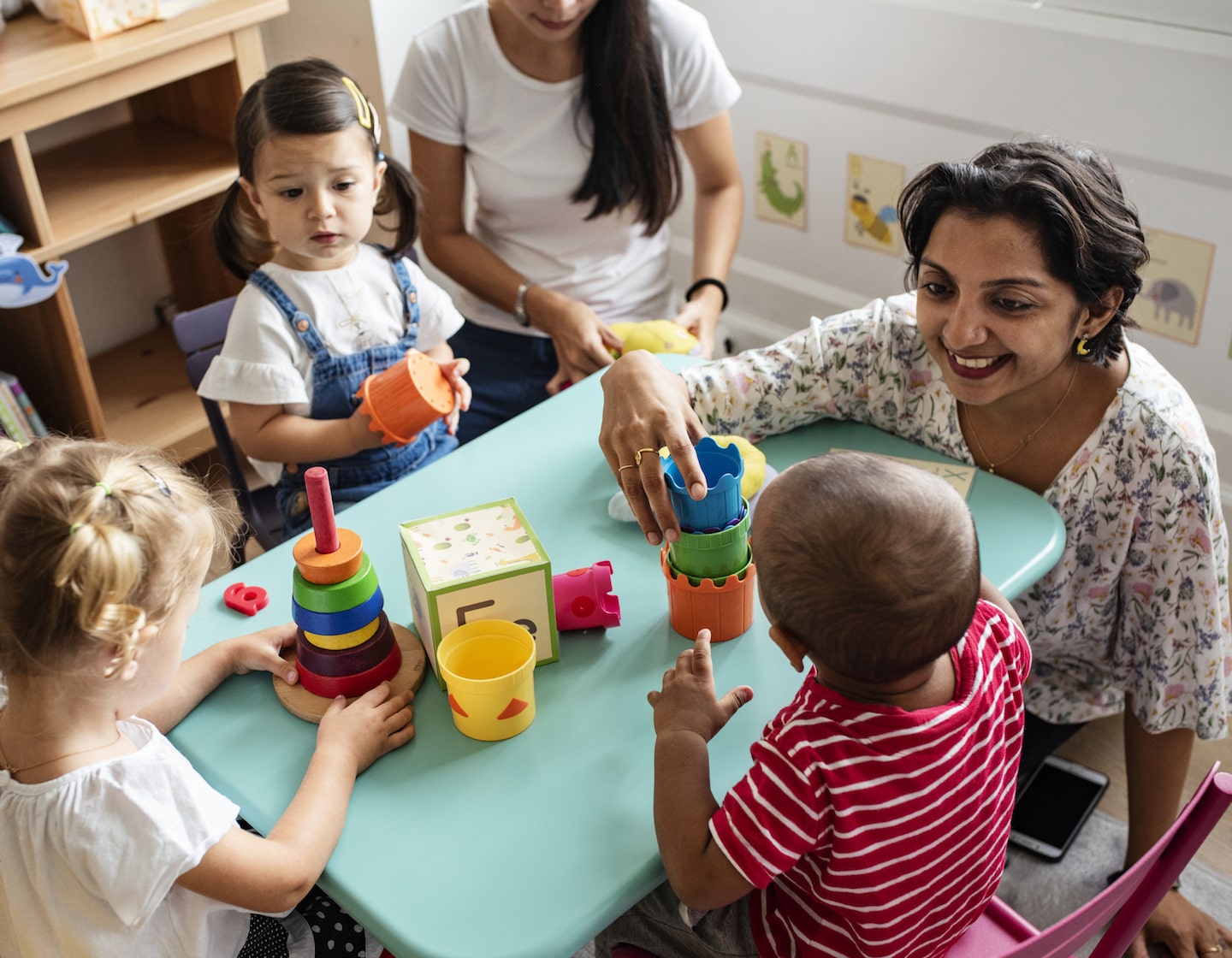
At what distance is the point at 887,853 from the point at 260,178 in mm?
1257

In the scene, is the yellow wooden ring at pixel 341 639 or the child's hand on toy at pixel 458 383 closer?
the yellow wooden ring at pixel 341 639

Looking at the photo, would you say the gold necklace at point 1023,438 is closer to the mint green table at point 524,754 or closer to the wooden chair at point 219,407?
the mint green table at point 524,754

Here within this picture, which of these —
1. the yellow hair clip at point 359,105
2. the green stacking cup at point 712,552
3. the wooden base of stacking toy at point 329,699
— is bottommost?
the wooden base of stacking toy at point 329,699

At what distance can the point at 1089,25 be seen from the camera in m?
2.21

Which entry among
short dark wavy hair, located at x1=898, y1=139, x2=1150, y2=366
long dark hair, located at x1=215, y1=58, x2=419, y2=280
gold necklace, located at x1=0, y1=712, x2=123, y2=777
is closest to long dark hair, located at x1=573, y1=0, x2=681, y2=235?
long dark hair, located at x1=215, y1=58, x2=419, y2=280

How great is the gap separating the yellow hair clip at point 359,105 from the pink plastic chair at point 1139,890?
1.37 metres

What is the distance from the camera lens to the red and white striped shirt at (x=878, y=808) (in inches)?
38.4

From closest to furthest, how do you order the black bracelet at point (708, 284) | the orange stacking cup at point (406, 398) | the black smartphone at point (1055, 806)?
the orange stacking cup at point (406, 398) → the black smartphone at point (1055, 806) → the black bracelet at point (708, 284)

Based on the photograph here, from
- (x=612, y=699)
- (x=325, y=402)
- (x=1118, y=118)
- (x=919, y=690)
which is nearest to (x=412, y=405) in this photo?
(x=325, y=402)

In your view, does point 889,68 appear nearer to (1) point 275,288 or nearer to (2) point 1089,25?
(2) point 1089,25

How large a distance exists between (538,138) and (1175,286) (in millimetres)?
1278

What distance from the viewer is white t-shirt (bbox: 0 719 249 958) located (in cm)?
99

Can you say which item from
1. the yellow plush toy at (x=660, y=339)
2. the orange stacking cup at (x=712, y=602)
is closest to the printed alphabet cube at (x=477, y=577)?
the orange stacking cup at (x=712, y=602)

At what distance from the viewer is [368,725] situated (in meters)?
1.11
